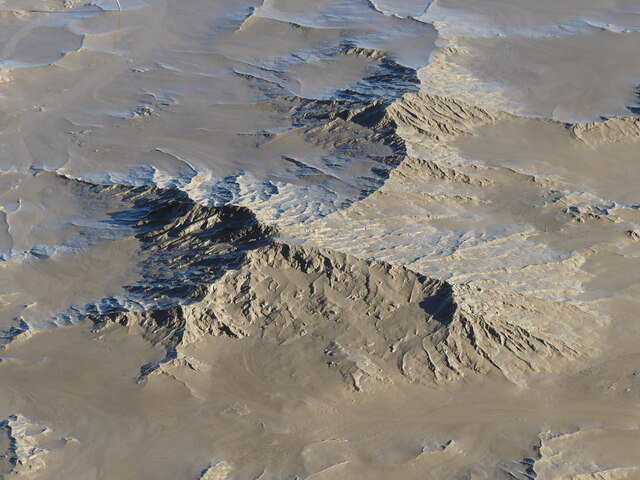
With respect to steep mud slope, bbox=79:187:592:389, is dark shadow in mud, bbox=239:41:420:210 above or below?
above

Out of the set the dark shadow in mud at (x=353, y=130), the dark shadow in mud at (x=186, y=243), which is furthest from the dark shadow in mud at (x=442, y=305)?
the dark shadow in mud at (x=186, y=243)

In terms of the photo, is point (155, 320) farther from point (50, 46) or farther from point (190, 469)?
point (50, 46)

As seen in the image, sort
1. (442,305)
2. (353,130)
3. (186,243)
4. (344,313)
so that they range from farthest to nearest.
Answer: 1. (353,130)
2. (186,243)
3. (344,313)
4. (442,305)

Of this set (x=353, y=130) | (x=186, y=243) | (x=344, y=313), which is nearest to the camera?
(x=344, y=313)

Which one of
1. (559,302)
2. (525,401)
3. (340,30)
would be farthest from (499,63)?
(525,401)

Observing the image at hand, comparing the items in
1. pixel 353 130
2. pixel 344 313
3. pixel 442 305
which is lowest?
pixel 344 313

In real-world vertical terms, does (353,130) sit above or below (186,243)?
above

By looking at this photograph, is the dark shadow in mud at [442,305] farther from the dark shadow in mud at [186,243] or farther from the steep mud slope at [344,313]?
the dark shadow in mud at [186,243]

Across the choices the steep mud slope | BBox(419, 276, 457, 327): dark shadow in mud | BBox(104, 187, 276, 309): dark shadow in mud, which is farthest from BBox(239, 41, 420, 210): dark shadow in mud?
BBox(419, 276, 457, 327): dark shadow in mud

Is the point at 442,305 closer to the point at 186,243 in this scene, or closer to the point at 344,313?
the point at 344,313

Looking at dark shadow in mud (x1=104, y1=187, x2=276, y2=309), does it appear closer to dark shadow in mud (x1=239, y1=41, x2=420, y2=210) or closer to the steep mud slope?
the steep mud slope

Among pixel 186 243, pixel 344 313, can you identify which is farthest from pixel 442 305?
pixel 186 243
